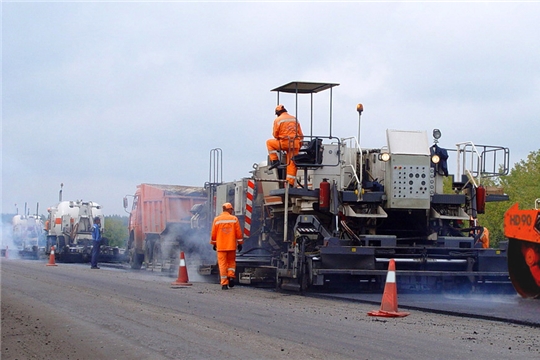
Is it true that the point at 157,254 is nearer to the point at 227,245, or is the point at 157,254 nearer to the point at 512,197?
the point at 227,245

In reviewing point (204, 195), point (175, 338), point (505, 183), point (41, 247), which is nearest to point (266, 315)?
point (175, 338)

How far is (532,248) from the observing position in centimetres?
1178

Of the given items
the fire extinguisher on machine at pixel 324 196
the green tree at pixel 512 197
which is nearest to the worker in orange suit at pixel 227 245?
the fire extinguisher on machine at pixel 324 196

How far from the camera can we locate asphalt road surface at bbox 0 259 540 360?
274 inches

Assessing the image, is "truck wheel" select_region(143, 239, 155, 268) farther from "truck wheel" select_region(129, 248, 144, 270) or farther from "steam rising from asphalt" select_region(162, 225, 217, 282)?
"steam rising from asphalt" select_region(162, 225, 217, 282)

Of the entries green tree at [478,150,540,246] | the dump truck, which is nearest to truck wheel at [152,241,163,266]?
the dump truck

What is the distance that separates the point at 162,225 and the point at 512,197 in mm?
18337

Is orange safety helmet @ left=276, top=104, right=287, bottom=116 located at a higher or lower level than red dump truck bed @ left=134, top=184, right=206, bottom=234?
higher

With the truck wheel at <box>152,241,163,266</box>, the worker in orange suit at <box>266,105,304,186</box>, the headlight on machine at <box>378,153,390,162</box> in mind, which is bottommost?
the truck wheel at <box>152,241,163,266</box>

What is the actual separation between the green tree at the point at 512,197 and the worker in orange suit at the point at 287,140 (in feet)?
71.9

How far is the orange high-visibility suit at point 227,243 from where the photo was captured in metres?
14.3

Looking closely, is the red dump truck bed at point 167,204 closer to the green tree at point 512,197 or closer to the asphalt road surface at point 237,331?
the asphalt road surface at point 237,331

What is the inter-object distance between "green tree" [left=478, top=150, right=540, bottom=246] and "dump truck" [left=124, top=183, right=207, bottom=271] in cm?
1555

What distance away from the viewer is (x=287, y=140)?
44.6 ft
